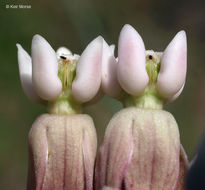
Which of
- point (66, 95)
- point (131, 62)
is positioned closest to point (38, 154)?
point (66, 95)

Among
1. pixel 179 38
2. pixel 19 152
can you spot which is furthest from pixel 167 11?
pixel 179 38

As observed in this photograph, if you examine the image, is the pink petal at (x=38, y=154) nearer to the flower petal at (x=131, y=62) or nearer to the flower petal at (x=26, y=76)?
the flower petal at (x=26, y=76)

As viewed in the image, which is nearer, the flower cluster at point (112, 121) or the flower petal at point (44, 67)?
the flower cluster at point (112, 121)

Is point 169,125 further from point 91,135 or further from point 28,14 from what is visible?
point 28,14

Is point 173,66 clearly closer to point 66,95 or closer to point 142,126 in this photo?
point 142,126

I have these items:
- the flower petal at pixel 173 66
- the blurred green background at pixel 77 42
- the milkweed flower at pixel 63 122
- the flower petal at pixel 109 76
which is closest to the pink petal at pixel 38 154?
the milkweed flower at pixel 63 122
